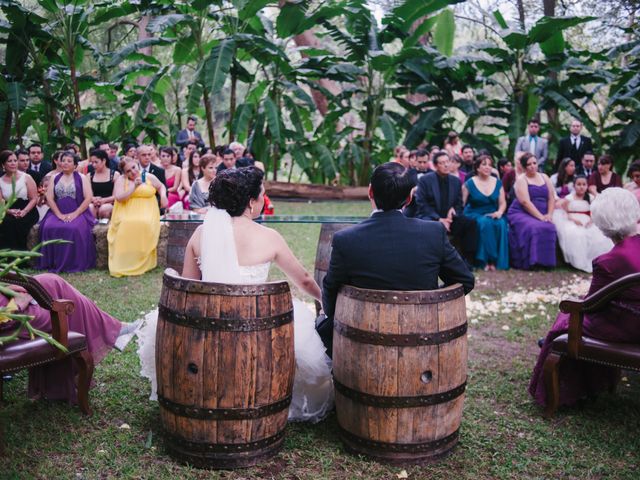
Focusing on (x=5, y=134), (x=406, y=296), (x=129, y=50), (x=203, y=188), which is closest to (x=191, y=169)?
(x=203, y=188)

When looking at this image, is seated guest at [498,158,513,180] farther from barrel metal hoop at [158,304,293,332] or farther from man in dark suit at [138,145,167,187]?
barrel metal hoop at [158,304,293,332]

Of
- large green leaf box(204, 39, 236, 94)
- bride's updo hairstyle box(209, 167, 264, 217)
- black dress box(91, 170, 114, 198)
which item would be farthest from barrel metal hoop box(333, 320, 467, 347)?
large green leaf box(204, 39, 236, 94)

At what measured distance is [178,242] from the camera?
5.48m

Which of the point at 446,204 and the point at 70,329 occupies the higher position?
the point at 446,204

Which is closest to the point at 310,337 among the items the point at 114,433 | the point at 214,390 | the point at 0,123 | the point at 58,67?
the point at 214,390

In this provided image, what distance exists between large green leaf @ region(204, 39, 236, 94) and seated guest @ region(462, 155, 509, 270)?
498 centimetres

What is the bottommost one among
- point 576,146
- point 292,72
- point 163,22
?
point 576,146

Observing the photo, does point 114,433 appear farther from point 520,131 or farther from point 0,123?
point 520,131

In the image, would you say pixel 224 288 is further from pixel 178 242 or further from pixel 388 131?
pixel 388 131

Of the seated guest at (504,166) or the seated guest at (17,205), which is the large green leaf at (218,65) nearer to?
the seated guest at (17,205)

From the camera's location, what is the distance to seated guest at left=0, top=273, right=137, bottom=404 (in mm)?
3893

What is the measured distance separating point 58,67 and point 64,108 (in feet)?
2.65

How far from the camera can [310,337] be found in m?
3.77

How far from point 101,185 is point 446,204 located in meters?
5.05
